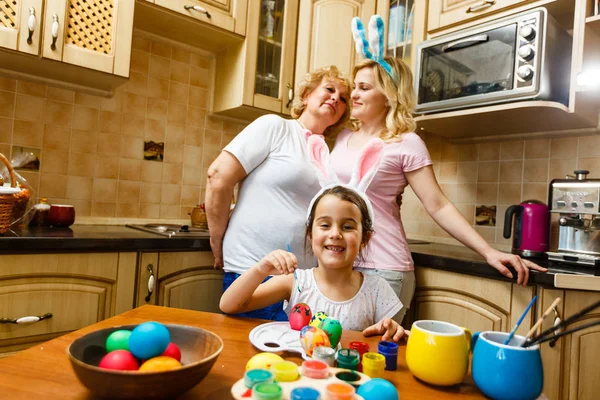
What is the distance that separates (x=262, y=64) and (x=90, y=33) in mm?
818

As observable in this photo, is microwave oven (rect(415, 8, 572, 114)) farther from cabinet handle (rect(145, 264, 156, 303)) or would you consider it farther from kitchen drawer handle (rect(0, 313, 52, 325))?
kitchen drawer handle (rect(0, 313, 52, 325))

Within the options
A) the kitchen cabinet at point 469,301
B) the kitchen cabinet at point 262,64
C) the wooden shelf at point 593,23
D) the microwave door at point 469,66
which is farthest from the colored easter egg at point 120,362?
the wooden shelf at point 593,23

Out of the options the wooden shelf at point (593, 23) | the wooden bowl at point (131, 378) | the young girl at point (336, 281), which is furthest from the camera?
the wooden shelf at point (593, 23)

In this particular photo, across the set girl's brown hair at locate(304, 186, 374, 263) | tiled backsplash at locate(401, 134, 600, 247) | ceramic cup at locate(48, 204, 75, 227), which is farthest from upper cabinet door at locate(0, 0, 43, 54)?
tiled backsplash at locate(401, 134, 600, 247)

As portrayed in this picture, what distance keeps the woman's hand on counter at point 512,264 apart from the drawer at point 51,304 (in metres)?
1.30

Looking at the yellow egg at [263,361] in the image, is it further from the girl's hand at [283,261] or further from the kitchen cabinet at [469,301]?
the kitchen cabinet at [469,301]

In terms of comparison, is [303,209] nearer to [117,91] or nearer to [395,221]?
[395,221]

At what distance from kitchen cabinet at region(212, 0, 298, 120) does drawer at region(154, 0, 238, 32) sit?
10 centimetres

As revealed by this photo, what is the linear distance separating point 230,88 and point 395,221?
1.19m

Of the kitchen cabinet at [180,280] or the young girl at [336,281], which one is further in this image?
the kitchen cabinet at [180,280]

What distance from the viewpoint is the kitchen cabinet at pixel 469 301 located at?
1431 mm

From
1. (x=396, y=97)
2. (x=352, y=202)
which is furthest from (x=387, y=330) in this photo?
(x=396, y=97)

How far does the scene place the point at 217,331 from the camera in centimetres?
83

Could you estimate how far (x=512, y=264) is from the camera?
1.37m
